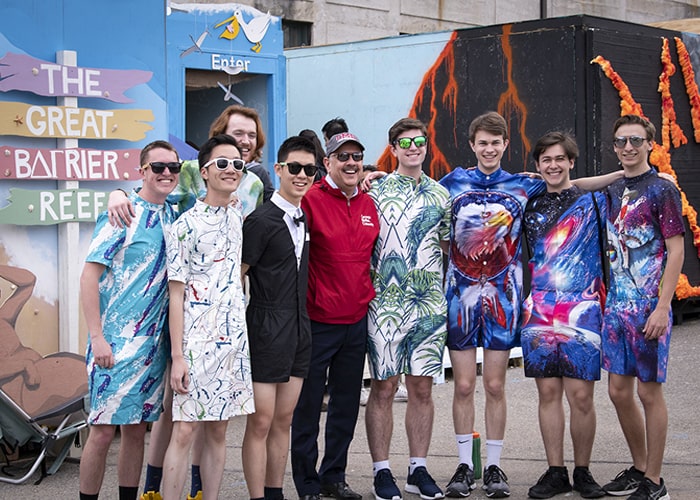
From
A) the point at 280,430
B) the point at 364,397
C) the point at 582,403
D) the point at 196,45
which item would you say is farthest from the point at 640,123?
the point at 196,45

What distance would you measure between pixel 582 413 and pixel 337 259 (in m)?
1.58

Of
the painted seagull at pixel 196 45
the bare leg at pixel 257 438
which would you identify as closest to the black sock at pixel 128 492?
the bare leg at pixel 257 438

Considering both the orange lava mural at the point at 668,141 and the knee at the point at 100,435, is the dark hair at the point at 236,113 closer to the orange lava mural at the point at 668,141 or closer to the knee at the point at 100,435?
the knee at the point at 100,435

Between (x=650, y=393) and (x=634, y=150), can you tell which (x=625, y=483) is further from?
(x=634, y=150)

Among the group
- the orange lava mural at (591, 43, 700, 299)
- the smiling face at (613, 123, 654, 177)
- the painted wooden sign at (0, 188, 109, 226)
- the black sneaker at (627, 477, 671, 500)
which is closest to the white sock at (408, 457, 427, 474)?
the black sneaker at (627, 477, 671, 500)

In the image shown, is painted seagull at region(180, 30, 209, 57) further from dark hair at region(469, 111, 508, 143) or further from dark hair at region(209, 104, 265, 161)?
dark hair at region(469, 111, 508, 143)

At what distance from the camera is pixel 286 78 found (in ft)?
41.8

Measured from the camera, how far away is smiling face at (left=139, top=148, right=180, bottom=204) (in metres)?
4.58

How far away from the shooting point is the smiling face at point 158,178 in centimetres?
458

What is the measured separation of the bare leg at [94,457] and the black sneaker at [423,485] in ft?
5.61

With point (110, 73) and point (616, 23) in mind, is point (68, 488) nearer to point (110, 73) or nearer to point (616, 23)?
point (110, 73)

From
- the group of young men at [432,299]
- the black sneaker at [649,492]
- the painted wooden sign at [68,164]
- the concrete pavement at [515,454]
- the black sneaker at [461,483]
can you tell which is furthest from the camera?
the painted wooden sign at [68,164]

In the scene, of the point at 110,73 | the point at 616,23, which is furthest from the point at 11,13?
the point at 616,23

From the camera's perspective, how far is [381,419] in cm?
531
